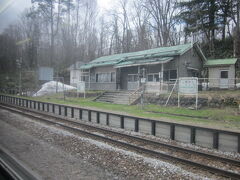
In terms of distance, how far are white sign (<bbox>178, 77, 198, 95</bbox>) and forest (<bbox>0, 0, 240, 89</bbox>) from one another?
7.12 m

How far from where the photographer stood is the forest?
7.65 m

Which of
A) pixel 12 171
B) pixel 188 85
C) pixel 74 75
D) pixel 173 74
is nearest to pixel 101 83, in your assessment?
pixel 173 74

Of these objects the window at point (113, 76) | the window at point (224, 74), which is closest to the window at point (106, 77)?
the window at point (113, 76)

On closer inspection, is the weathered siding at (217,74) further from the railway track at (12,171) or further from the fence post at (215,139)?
the railway track at (12,171)

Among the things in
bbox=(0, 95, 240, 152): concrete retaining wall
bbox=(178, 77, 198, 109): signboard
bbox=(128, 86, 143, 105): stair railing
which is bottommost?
bbox=(0, 95, 240, 152): concrete retaining wall

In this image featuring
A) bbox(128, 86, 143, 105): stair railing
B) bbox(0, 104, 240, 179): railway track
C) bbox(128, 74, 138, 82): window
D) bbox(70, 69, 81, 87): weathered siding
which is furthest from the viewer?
bbox(70, 69, 81, 87): weathered siding

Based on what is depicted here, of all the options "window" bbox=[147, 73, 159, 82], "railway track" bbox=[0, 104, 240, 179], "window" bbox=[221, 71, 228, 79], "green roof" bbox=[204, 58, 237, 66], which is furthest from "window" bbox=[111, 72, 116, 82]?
"railway track" bbox=[0, 104, 240, 179]

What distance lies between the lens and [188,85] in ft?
42.9

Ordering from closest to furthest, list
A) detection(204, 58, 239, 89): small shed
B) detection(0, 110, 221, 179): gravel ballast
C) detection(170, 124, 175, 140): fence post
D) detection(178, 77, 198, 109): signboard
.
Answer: detection(0, 110, 221, 179): gravel ballast → detection(170, 124, 175, 140): fence post → detection(178, 77, 198, 109): signboard → detection(204, 58, 239, 89): small shed

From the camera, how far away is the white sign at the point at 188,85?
1266 centimetres

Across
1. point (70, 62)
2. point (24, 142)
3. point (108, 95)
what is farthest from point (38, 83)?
point (24, 142)

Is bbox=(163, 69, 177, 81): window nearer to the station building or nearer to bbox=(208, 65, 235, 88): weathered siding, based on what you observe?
the station building

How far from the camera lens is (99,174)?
12.9 ft

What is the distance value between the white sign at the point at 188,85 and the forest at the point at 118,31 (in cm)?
712
